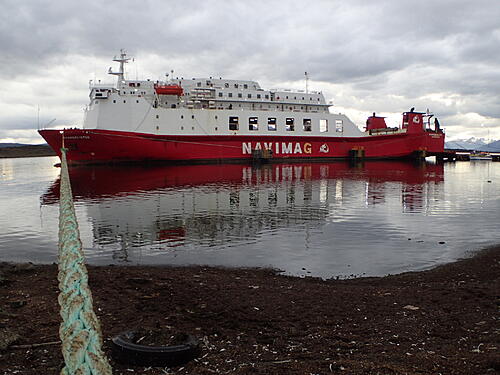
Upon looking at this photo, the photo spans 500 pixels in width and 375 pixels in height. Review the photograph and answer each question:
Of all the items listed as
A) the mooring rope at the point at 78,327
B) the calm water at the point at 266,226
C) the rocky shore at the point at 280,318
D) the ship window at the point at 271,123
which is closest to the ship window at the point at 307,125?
the ship window at the point at 271,123

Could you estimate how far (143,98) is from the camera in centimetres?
3869

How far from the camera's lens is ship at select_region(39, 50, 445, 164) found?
37438mm

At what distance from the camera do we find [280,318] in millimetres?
5113

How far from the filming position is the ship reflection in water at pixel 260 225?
887 centimetres

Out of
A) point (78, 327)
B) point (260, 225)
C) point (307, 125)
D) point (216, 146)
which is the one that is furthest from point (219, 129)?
point (78, 327)

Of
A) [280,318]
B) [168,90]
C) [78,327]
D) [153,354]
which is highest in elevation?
[168,90]

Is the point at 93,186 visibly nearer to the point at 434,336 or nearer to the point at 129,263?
the point at 129,263

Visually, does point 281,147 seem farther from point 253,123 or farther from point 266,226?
point 266,226

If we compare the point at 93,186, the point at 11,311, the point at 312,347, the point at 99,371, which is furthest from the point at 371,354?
the point at 93,186

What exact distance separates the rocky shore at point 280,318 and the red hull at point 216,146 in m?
30.4

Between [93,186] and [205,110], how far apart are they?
20.9 meters

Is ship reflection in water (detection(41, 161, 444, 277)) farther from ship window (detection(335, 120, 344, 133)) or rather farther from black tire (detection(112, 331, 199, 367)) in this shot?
ship window (detection(335, 120, 344, 133))

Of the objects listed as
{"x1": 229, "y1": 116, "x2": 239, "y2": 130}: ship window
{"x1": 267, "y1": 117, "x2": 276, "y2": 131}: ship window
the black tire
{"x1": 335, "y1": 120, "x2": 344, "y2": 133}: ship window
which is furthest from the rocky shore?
{"x1": 335, "y1": 120, "x2": 344, "y2": 133}: ship window

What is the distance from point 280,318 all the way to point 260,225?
7.48m
